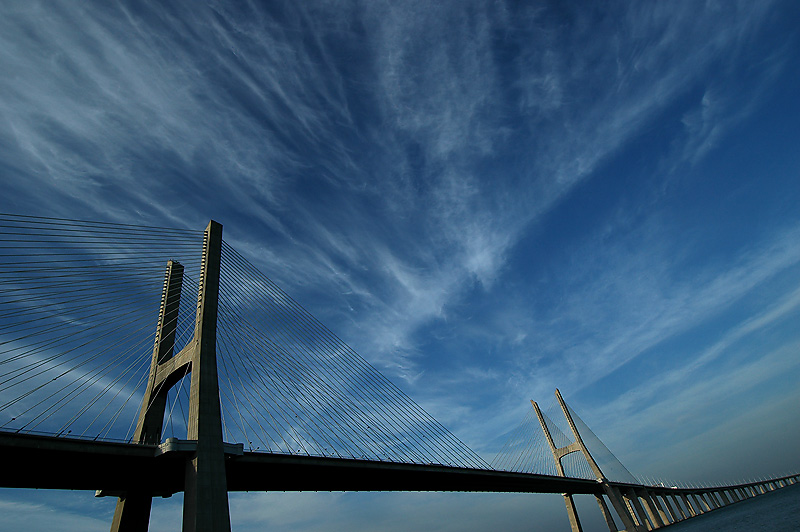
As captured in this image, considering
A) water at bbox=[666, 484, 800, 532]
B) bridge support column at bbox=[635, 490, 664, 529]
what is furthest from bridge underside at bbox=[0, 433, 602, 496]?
bridge support column at bbox=[635, 490, 664, 529]

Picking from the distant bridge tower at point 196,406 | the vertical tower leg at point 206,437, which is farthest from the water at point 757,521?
the distant bridge tower at point 196,406

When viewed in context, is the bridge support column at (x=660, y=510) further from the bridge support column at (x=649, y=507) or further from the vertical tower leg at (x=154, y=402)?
the vertical tower leg at (x=154, y=402)

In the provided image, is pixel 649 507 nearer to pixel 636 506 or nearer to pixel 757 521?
pixel 636 506

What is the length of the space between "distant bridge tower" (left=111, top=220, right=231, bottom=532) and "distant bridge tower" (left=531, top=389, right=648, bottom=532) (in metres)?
64.2

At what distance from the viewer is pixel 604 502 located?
66312mm

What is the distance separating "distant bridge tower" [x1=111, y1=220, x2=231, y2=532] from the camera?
62.5 feet

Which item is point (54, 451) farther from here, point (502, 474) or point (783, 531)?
point (783, 531)

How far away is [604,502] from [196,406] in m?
70.5

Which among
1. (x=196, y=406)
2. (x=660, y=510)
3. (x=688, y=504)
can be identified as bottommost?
(x=688, y=504)

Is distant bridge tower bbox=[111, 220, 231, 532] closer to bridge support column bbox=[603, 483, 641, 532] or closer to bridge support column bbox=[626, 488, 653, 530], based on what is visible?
bridge support column bbox=[603, 483, 641, 532]

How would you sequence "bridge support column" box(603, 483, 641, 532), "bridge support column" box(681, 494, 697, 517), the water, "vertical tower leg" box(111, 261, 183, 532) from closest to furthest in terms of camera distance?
"vertical tower leg" box(111, 261, 183, 532) < the water < "bridge support column" box(603, 483, 641, 532) < "bridge support column" box(681, 494, 697, 517)

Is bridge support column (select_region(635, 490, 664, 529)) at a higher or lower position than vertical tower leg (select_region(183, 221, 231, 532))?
lower

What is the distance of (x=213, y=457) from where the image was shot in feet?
65.7

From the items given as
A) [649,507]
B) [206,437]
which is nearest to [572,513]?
[649,507]
